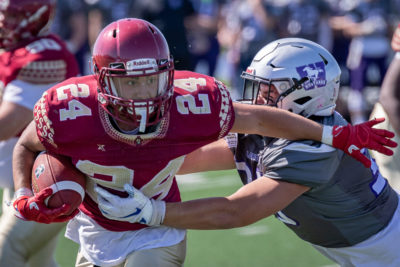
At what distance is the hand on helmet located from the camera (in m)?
2.61

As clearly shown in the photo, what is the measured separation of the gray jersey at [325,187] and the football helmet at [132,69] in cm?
55

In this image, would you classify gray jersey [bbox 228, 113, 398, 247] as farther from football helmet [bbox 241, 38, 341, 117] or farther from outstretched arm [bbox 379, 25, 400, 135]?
outstretched arm [bbox 379, 25, 400, 135]

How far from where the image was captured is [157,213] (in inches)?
105

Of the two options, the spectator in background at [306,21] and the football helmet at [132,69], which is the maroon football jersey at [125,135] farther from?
the spectator in background at [306,21]

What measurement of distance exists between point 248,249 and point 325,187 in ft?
6.47

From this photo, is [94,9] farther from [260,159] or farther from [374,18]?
[260,159]

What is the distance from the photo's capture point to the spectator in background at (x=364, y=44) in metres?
9.00

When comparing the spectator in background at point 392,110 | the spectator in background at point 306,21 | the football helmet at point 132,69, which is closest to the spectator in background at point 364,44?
the spectator in background at point 306,21

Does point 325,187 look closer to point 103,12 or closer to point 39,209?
point 39,209

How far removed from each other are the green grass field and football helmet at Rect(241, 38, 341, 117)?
5.47 ft

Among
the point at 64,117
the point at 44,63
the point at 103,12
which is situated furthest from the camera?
the point at 103,12

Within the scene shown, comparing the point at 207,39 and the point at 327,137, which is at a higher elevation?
the point at 327,137

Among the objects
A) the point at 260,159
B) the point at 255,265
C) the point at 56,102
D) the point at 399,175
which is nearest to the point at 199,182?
the point at 255,265

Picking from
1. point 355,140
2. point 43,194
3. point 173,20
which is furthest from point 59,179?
point 173,20
